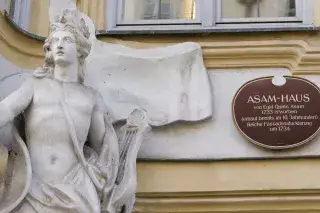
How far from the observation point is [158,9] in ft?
19.6

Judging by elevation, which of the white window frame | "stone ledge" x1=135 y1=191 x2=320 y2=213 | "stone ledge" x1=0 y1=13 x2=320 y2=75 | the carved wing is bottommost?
"stone ledge" x1=135 y1=191 x2=320 y2=213

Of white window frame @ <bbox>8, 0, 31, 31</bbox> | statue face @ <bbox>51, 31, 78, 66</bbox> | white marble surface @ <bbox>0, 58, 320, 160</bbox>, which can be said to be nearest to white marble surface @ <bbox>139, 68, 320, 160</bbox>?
white marble surface @ <bbox>0, 58, 320, 160</bbox>

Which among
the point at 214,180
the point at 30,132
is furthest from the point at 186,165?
the point at 30,132

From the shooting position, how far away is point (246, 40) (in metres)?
5.59

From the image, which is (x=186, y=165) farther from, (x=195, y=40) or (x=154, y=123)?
(x=195, y=40)

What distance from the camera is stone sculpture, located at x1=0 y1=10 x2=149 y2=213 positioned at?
14.9 feet

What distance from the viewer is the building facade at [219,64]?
5199 mm

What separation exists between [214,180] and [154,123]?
0.46 m

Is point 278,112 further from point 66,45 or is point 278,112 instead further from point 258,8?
point 66,45

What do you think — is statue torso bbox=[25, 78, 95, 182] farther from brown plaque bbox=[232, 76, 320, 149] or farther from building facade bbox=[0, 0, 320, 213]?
brown plaque bbox=[232, 76, 320, 149]

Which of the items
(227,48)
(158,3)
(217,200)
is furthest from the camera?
(158,3)

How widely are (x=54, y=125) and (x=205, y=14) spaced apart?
153 cm

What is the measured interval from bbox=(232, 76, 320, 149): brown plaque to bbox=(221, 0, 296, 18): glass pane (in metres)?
0.59

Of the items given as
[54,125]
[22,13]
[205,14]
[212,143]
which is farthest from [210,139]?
[22,13]
